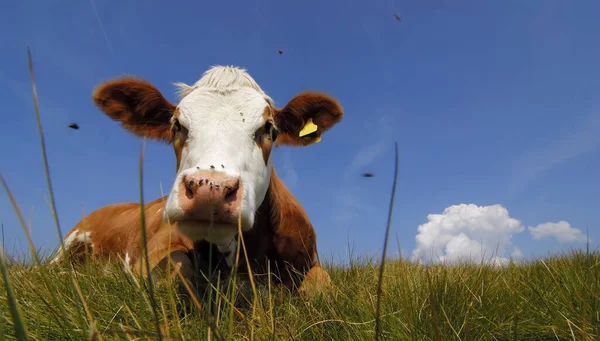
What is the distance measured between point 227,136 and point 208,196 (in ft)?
3.17

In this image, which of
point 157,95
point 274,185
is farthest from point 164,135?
point 274,185

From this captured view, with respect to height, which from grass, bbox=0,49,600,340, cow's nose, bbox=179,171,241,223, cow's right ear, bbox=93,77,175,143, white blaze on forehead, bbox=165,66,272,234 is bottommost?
grass, bbox=0,49,600,340

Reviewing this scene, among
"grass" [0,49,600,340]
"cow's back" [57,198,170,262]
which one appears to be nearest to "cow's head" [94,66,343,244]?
"grass" [0,49,600,340]

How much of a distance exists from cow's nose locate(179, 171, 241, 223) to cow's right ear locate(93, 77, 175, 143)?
2.06m

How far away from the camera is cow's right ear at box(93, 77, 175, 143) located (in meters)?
4.65

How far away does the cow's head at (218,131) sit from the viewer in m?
2.78

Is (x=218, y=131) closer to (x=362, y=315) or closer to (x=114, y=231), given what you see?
(x=362, y=315)

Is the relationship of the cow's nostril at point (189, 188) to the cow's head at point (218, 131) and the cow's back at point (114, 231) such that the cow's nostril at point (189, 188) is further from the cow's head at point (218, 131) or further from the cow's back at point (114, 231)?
the cow's back at point (114, 231)

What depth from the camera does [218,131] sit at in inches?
141

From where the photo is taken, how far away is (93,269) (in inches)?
144

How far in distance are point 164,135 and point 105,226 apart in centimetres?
353

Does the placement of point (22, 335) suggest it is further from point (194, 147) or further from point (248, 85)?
point (248, 85)

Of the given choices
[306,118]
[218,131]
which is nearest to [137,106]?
[218,131]

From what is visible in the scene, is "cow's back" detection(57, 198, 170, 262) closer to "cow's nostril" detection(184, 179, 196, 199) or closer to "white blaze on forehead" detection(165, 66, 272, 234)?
"white blaze on forehead" detection(165, 66, 272, 234)
